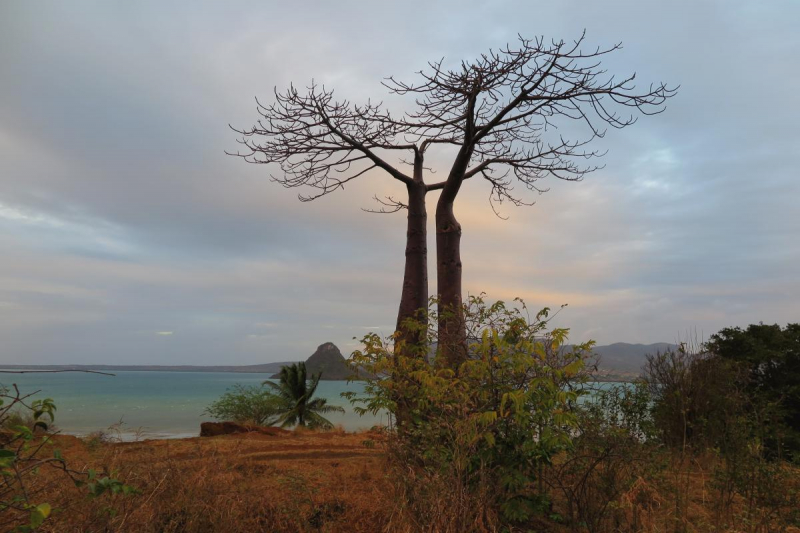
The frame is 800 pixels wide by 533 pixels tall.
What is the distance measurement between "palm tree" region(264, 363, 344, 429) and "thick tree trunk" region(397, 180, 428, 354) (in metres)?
13.7

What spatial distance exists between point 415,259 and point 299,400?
14.1 meters

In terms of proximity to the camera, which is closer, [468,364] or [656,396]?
[468,364]

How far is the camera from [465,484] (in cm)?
402

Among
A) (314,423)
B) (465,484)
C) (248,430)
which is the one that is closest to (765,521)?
(465,484)

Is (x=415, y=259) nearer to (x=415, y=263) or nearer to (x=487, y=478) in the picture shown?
(x=415, y=263)

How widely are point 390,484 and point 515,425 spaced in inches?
55.4

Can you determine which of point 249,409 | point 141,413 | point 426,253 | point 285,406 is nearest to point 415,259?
point 426,253

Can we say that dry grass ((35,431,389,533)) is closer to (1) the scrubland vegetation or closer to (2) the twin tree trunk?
(1) the scrubland vegetation

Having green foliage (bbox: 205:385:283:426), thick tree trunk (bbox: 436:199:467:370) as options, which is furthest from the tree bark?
green foliage (bbox: 205:385:283:426)

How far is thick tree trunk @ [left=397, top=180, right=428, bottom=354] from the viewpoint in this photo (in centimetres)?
809

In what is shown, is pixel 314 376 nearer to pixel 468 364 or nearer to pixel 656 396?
pixel 656 396

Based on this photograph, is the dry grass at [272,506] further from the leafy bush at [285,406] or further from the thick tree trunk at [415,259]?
the leafy bush at [285,406]

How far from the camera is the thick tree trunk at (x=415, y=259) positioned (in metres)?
8.09

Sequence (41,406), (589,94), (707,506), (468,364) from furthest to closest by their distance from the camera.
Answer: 1. (589,94)
2. (707,506)
3. (468,364)
4. (41,406)
